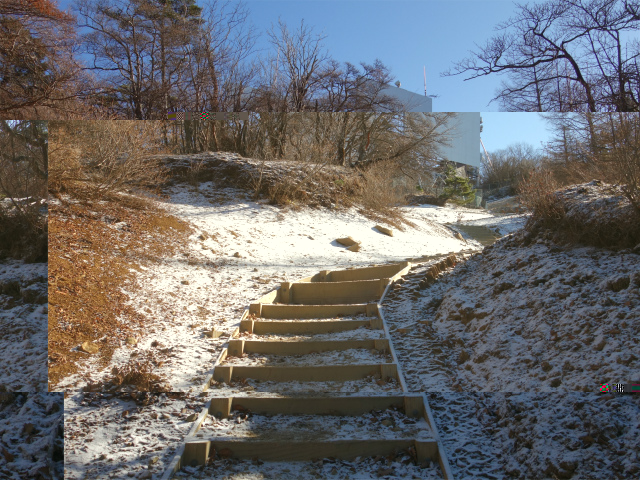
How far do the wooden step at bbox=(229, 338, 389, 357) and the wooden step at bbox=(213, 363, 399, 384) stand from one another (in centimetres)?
19

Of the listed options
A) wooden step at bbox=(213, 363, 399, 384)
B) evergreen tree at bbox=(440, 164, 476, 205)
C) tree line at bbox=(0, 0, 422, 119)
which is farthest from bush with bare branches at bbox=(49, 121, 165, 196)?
evergreen tree at bbox=(440, 164, 476, 205)

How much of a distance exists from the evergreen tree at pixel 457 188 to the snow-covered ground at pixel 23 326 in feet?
9.78

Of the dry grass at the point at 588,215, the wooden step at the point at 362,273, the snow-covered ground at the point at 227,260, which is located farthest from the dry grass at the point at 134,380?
the dry grass at the point at 588,215

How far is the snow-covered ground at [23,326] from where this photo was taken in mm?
3090

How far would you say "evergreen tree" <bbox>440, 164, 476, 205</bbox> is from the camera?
320cm

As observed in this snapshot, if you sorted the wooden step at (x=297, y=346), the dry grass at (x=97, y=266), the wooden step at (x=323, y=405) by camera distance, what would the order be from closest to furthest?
the wooden step at (x=323, y=405)
the wooden step at (x=297, y=346)
the dry grass at (x=97, y=266)

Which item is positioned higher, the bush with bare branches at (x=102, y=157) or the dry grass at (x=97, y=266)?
the bush with bare branches at (x=102, y=157)

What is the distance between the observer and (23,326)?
3230 millimetres

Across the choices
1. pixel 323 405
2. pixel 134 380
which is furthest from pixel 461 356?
pixel 134 380

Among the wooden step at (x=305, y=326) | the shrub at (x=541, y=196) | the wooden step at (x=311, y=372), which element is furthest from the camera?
the wooden step at (x=305, y=326)

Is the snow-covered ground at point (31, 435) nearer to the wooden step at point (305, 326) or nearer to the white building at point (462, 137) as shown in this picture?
the wooden step at point (305, 326)

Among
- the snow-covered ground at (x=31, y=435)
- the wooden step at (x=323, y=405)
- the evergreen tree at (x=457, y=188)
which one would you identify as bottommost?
the snow-covered ground at (x=31, y=435)

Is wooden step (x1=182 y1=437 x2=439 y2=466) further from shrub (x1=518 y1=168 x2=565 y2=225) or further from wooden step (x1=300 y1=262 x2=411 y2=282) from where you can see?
wooden step (x1=300 y1=262 x2=411 y2=282)

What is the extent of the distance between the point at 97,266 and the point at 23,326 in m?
0.84
